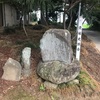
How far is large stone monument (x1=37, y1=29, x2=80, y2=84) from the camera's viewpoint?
177 inches

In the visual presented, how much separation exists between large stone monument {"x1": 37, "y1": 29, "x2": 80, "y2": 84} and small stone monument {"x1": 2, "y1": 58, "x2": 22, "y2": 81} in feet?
1.58

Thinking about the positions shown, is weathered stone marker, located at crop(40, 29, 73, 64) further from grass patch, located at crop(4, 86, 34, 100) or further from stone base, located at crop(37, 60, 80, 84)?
grass patch, located at crop(4, 86, 34, 100)

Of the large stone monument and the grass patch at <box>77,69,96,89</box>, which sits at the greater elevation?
the large stone monument

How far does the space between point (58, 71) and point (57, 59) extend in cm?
40

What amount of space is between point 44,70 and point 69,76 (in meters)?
0.57

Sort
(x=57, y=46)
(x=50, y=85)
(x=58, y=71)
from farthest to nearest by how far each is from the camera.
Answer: (x=57, y=46) → (x=50, y=85) → (x=58, y=71)

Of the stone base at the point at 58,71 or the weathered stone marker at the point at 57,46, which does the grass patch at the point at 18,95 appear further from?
the weathered stone marker at the point at 57,46

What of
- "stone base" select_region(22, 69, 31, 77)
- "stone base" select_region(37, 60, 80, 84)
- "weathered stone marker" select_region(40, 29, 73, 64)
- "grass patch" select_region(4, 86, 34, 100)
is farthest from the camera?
"stone base" select_region(22, 69, 31, 77)

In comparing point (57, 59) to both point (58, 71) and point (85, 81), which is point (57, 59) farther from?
point (85, 81)

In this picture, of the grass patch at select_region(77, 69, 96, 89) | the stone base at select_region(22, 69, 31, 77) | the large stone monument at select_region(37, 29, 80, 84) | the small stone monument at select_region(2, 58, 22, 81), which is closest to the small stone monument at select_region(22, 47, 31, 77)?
A: the stone base at select_region(22, 69, 31, 77)

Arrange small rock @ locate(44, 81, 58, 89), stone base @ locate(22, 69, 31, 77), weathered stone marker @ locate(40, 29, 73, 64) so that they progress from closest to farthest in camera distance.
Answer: small rock @ locate(44, 81, 58, 89), weathered stone marker @ locate(40, 29, 73, 64), stone base @ locate(22, 69, 31, 77)

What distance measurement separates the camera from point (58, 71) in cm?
449

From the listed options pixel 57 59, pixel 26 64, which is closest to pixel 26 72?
pixel 26 64

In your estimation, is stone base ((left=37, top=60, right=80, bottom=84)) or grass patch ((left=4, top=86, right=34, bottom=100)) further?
stone base ((left=37, top=60, right=80, bottom=84))
